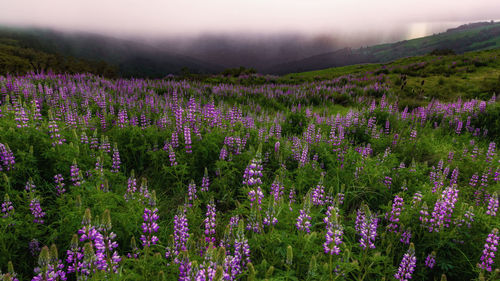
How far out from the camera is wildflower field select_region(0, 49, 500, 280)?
8.43 feet

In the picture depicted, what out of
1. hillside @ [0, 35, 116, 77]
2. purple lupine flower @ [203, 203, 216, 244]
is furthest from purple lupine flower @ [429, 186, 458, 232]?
hillside @ [0, 35, 116, 77]

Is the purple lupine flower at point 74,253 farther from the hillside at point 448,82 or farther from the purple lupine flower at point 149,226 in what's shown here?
the hillside at point 448,82

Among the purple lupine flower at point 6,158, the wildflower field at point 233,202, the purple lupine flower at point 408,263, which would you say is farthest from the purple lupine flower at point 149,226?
the purple lupine flower at point 6,158

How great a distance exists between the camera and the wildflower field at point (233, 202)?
2570mm

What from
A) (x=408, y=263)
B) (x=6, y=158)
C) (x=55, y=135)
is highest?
(x=55, y=135)

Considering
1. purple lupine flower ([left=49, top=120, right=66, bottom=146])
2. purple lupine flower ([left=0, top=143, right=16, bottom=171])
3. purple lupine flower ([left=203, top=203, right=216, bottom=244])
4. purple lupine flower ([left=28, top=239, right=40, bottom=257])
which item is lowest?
purple lupine flower ([left=28, top=239, right=40, bottom=257])

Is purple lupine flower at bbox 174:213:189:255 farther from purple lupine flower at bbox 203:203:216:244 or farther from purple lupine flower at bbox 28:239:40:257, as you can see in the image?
purple lupine flower at bbox 28:239:40:257

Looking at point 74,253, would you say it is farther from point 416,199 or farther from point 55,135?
point 416,199

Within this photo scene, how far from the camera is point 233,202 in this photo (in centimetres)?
473

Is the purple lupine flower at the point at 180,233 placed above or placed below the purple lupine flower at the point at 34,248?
above

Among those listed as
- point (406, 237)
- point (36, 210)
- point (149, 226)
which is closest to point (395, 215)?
point (406, 237)

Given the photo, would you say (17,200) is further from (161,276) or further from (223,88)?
(223,88)

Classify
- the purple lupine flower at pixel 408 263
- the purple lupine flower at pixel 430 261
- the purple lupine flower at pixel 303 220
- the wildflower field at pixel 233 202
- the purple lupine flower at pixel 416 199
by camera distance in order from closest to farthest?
the wildflower field at pixel 233 202 → the purple lupine flower at pixel 408 263 → the purple lupine flower at pixel 303 220 → the purple lupine flower at pixel 430 261 → the purple lupine flower at pixel 416 199

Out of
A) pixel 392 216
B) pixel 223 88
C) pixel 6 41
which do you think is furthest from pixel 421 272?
pixel 6 41
